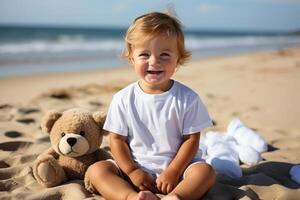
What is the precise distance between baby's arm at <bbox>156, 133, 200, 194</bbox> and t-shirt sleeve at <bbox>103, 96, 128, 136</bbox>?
354 millimetres

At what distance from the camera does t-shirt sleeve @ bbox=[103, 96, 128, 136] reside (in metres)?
2.46

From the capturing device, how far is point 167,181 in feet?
7.57

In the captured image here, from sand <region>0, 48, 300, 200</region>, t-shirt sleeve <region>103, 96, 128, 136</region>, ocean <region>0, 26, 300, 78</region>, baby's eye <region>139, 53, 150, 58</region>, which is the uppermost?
baby's eye <region>139, 53, 150, 58</region>

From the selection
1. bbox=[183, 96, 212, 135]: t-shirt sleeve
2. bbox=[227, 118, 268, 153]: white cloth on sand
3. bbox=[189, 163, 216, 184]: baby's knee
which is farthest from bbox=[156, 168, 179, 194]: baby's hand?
bbox=[227, 118, 268, 153]: white cloth on sand

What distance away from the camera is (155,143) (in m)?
2.44

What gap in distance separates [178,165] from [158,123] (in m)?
0.28

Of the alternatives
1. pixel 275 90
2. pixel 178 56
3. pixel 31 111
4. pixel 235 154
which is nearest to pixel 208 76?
pixel 275 90

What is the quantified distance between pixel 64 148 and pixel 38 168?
→ 0.20 meters

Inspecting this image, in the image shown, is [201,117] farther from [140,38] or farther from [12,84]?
[12,84]

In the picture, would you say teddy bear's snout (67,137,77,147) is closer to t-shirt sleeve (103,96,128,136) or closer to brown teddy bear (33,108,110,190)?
brown teddy bear (33,108,110,190)

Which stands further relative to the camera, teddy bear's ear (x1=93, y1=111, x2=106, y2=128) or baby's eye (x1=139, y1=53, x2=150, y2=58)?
teddy bear's ear (x1=93, y1=111, x2=106, y2=128)

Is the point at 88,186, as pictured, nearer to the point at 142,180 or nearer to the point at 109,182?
the point at 109,182

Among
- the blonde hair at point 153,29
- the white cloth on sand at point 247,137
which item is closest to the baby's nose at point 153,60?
the blonde hair at point 153,29

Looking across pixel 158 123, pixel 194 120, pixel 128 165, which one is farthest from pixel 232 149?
pixel 128 165
